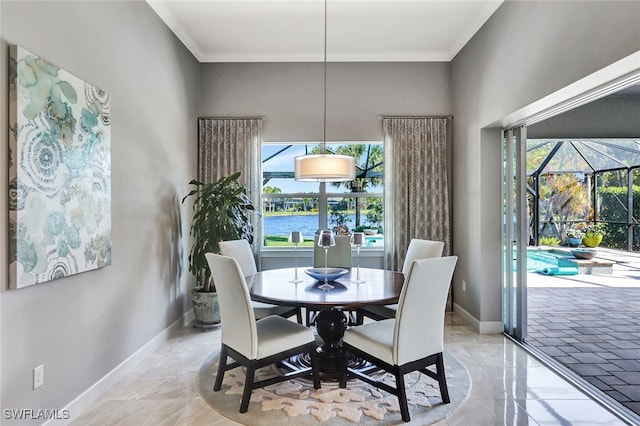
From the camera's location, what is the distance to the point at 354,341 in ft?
7.76

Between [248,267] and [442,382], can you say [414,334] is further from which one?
[248,267]

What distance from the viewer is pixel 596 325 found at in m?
3.86

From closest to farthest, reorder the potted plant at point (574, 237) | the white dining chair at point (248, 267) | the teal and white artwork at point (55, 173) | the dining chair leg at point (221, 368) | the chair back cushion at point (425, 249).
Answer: the teal and white artwork at point (55, 173), the dining chair leg at point (221, 368), the white dining chair at point (248, 267), the chair back cushion at point (425, 249), the potted plant at point (574, 237)

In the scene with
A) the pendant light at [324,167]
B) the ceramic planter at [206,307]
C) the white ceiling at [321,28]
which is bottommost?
the ceramic planter at [206,307]

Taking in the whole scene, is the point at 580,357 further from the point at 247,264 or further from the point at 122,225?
the point at 122,225

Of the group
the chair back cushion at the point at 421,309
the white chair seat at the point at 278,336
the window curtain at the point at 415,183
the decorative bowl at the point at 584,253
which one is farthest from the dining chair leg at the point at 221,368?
the decorative bowl at the point at 584,253

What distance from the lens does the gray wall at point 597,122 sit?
A: 4668 mm

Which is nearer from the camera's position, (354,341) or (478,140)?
(354,341)

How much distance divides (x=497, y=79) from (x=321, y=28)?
6.06 ft

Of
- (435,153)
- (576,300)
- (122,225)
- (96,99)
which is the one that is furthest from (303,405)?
(576,300)

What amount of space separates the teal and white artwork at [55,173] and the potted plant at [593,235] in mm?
7779

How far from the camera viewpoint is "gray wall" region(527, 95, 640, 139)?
4.67 meters

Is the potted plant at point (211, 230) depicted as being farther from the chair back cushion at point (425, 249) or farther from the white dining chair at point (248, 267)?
the chair back cushion at point (425, 249)

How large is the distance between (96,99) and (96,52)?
35cm
